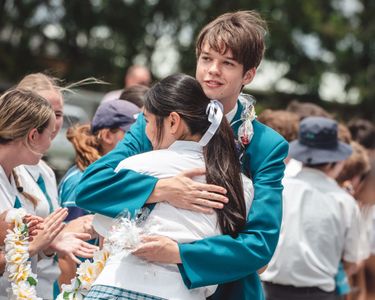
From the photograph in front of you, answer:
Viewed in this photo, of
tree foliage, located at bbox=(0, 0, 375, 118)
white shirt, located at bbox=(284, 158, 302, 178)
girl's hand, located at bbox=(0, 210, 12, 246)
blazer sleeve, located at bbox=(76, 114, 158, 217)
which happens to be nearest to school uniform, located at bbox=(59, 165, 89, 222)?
girl's hand, located at bbox=(0, 210, 12, 246)

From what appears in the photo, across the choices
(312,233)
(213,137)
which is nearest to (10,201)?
(213,137)

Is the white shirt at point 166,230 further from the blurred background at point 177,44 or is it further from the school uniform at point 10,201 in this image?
the blurred background at point 177,44

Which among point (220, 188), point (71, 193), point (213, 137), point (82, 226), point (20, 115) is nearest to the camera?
point (220, 188)

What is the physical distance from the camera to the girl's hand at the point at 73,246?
147 inches

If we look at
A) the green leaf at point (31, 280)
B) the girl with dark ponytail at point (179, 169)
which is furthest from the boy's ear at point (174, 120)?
the green leaf at point (31, 280)

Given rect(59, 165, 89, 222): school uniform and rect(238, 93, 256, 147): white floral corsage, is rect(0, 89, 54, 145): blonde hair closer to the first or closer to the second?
rect(59, 165, 89, 222): school uniform

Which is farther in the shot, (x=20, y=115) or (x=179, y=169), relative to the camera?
(x=20, y=115)

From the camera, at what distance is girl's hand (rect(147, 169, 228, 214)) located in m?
2.88

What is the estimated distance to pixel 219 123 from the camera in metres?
2.96

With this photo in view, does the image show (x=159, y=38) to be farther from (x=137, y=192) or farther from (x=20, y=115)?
(x=137, y=192)

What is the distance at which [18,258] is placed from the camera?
3441mm

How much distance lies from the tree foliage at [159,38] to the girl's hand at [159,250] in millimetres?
20723

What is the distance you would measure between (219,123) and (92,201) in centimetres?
63

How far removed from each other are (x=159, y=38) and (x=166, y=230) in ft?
82.2
